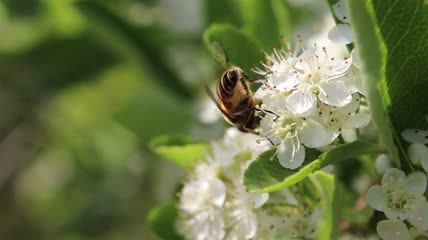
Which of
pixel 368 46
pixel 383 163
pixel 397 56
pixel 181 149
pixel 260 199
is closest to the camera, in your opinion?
pixel 368 46

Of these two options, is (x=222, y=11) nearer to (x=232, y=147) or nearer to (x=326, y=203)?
(x=232, y=147)

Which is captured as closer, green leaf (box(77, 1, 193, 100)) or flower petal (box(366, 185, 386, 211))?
flower petal (box(366, 185, 386, 211))

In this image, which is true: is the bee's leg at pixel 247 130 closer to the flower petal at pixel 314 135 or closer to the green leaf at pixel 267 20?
the flower petal at pixel 314 135

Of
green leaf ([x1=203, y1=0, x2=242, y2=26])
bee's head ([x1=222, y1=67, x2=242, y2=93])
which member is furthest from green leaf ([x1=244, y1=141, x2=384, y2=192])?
green leaf ([x1=203, y1=0, x2=242, y2=26])

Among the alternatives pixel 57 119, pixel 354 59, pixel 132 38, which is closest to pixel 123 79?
pixel 57 119

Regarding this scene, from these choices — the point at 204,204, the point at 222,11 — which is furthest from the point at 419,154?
the point at 222,11

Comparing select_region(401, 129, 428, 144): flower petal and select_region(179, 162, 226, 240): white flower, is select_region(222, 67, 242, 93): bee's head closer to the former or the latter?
select_region(179, 162, 226, 240): white flower

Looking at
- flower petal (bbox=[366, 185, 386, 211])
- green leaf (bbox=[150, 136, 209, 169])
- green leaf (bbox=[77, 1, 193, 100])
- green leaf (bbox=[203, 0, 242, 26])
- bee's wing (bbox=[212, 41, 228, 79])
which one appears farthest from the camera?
green leaf (bbox=[77, 1, 193, 100])
